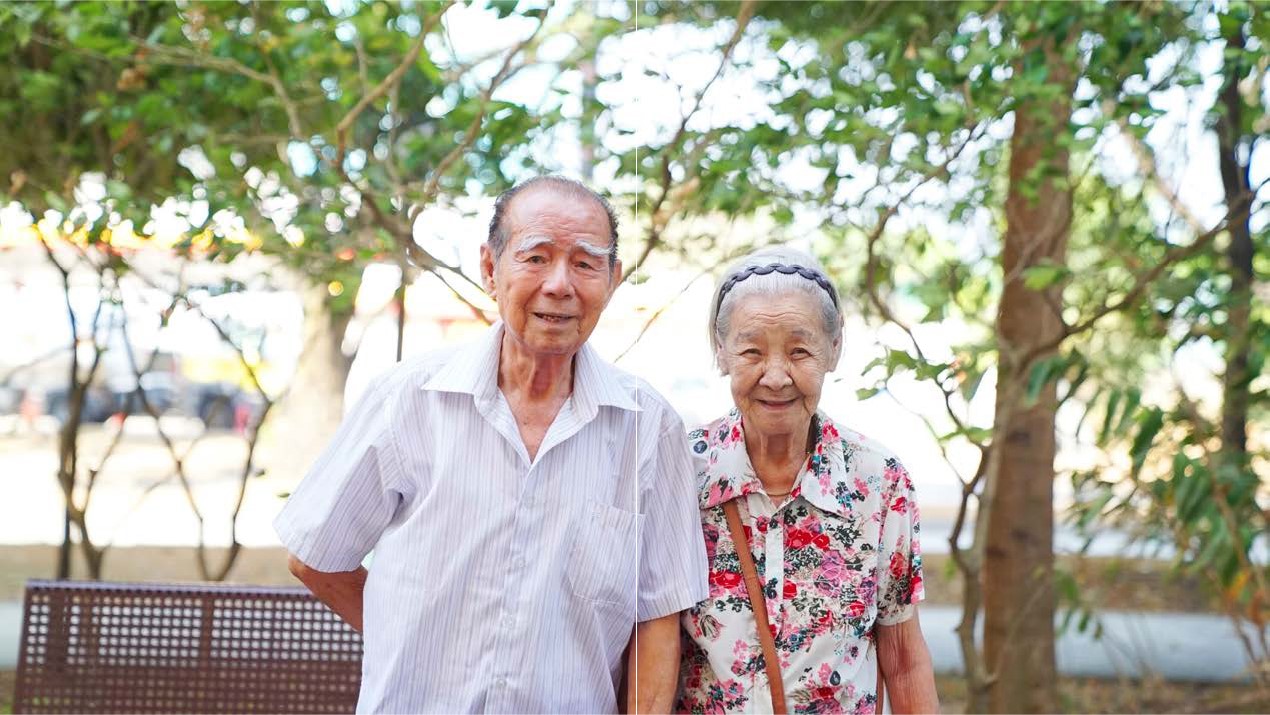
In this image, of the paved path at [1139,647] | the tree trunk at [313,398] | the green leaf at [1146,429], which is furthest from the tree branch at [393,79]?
the paved path at [1139,647]

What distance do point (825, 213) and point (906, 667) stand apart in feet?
7.11

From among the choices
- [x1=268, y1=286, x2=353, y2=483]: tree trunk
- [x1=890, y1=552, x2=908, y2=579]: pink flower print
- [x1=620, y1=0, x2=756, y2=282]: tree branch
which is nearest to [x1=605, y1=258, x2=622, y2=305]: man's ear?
[x1=890, y1=552, x2=908, y2=579]: pink flower print

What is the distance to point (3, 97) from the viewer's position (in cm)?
481

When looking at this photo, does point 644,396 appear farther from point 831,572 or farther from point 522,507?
point 831,572

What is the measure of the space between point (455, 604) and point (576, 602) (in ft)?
0.55

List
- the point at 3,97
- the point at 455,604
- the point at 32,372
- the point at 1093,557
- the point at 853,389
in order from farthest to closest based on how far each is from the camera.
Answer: the point at 32,372 < the point at 1093,557 < the point at 3,97 < the point at 853,389 < the point at 455,604

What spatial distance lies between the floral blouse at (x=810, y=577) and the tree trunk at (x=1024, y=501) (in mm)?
2192

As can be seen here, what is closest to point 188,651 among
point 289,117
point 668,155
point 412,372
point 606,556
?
point 289,117

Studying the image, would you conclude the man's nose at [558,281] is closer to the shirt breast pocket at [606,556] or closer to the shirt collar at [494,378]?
the shirt collar at [494,378]

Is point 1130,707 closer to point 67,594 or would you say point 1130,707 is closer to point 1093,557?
point 1093,557

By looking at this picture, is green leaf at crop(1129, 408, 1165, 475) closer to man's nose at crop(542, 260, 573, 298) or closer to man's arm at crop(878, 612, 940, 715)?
man's arm at crop(878, 612, 940, 715)

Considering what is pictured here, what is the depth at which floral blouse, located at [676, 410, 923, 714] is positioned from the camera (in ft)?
6.01

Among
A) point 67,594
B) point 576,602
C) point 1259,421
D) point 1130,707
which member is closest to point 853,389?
point 576,602

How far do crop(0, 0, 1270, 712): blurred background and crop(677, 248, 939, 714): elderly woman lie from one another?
0.59 meters
